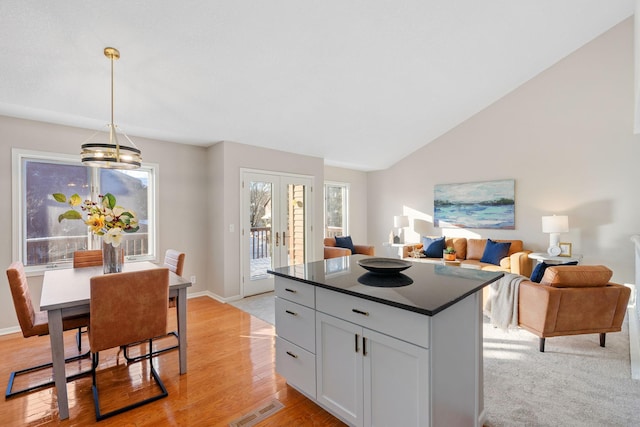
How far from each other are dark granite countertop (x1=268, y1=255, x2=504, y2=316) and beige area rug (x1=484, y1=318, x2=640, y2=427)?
3.09ft

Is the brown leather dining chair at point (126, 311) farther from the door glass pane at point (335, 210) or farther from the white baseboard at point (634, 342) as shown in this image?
the door glass pane at point (335, 210)

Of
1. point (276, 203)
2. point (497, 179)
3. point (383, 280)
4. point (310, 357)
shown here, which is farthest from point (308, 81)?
point (497, 179)

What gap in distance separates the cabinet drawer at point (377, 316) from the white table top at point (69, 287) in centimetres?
133

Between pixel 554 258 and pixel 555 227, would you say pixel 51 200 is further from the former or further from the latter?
pixel 555 227

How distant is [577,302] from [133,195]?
5.39 metres

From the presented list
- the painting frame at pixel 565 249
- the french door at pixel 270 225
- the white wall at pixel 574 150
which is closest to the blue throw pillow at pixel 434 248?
the white wall at pixel 574 150

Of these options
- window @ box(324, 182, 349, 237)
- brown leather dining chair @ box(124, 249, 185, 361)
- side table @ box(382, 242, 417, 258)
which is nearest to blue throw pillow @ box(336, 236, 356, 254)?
window @ box(324, 182, 349, 237)

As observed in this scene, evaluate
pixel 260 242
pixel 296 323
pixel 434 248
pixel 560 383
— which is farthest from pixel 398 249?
pixel 296 323

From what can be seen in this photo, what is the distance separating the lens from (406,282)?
183 cm

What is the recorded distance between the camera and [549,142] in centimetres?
497

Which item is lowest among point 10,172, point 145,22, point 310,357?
point 310,357

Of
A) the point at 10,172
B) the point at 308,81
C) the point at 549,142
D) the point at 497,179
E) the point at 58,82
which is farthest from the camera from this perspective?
the point at 497,179

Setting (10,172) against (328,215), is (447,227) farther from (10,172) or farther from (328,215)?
(10,172)

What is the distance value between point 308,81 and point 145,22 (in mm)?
1801
